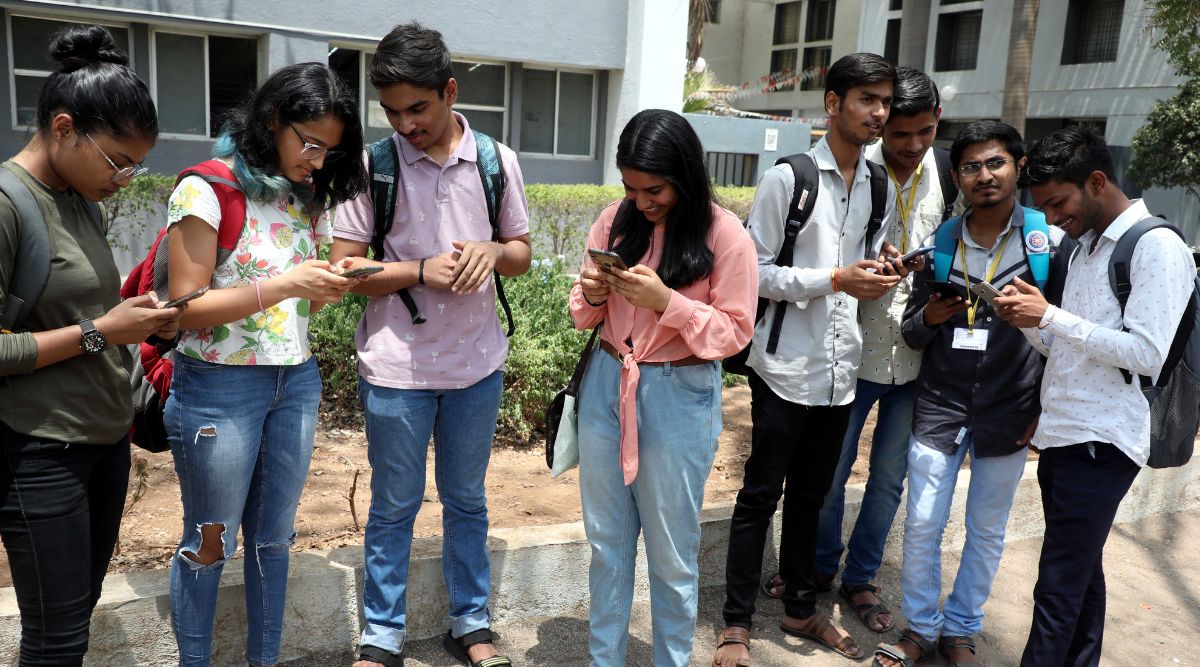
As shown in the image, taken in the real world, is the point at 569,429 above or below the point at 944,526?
above

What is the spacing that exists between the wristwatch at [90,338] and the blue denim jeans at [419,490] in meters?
0.90

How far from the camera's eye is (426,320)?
9.80ft

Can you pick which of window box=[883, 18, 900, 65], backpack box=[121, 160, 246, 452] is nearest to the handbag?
backpack box=[121, 160, 246, 452]

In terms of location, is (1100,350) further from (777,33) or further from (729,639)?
(777,33)

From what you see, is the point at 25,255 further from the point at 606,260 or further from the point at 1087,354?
the point at 1087,354

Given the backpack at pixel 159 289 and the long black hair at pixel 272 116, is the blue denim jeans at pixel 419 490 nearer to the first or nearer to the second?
the backpack at pixel 159 289

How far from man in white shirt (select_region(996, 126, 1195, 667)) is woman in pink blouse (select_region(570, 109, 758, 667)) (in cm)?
99

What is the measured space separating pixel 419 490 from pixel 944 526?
1.92 m

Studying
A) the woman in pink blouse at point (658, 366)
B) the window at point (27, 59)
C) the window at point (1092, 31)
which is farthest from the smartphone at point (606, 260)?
the window at point (1092, 31)

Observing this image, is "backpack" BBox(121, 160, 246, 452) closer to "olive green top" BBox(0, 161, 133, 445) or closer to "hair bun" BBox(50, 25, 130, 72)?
"olive green top" BBox(0, 161, 133, 445)

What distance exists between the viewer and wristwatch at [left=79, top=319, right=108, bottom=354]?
2.21 meters

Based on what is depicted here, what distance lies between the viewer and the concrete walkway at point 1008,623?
136 inches

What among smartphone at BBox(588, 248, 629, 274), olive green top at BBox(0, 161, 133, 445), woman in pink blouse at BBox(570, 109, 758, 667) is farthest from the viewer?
woman in pink blouse at BBox(570, 109, 758, 667)

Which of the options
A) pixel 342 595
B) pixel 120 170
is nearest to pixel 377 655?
pixel 342 595
